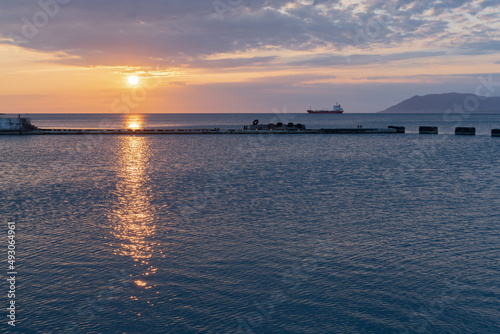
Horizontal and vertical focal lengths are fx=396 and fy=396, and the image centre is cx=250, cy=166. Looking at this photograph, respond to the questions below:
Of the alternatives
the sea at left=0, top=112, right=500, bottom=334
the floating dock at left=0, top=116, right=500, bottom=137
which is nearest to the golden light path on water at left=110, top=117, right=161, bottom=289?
the sea at left=0, top=112, right=500, bottom=334

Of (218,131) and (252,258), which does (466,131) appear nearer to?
(218,131)

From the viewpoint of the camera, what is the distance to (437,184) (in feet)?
135

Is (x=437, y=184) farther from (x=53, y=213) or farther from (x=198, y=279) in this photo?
(x=53, y=213)

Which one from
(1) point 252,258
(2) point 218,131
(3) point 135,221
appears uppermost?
(2) point 218,131

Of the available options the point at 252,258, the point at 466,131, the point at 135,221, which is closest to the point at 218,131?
the point at 466,131

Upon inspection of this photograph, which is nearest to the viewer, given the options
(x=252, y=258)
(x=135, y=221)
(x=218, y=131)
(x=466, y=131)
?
(x=252, y=258)

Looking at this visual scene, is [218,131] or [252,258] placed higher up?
[218,131]

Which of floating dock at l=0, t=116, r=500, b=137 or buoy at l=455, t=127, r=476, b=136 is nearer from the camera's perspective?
floating dock at l=0, t=116, r=500, b=137

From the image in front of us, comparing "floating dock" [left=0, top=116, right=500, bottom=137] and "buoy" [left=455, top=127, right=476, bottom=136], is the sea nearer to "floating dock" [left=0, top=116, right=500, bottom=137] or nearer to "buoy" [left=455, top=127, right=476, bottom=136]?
"floating dock" [left=0, top=116, right=500, bottom=137]

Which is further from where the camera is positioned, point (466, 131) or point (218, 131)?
point (466, 131)

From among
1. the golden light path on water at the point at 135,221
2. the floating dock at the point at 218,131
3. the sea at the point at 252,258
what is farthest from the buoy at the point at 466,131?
the golden light path on water at the point at 135,221

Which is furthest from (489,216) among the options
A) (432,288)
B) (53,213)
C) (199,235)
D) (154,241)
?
(53,213)

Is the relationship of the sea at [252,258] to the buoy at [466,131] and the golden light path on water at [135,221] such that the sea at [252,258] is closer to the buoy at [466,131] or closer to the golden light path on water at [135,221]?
the golden light path on water at [135,221]

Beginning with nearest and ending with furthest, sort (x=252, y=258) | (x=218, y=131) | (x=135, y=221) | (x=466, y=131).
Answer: (x=252, y=258)
(x=135, y=221)
(x=218, y=131)
(x=466, y=131)
